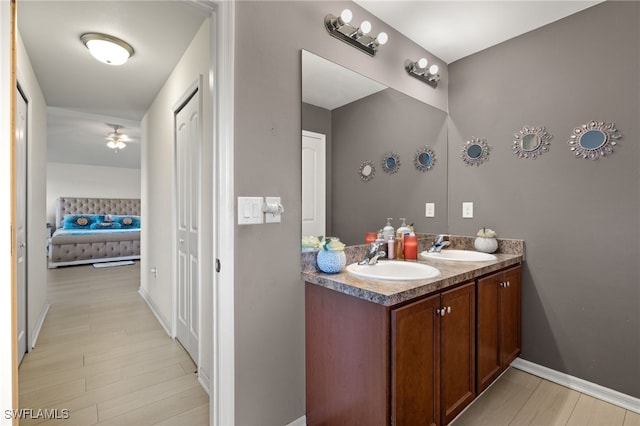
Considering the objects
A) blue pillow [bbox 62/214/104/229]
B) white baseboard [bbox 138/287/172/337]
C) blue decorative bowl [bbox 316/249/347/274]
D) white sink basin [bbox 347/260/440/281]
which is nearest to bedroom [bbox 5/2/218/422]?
white baseboard [bbox 138/287/172/337]

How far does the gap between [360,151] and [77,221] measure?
7360 mm

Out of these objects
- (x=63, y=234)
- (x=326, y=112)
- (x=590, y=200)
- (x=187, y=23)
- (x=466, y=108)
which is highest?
(x=187, y=23)

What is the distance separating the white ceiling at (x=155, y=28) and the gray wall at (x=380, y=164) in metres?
0.17

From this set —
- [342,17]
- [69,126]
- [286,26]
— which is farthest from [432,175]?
[69,126]

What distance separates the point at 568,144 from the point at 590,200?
1.23ft

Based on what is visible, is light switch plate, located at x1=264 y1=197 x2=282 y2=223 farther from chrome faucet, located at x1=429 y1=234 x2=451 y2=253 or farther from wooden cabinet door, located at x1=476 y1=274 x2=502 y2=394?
chrome faucet, located at x1=429 y1=234 x2=451 y2=253

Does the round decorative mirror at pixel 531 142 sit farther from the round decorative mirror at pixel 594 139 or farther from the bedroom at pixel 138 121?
the bedroom at pixel 138 121

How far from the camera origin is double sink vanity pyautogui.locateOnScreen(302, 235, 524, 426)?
1176mm

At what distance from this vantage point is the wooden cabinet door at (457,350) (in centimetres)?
140

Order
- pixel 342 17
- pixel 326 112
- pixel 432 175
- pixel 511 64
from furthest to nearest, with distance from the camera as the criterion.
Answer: pixel 432 175, pixel 511 64, pixel 326 112, pixel 342 17

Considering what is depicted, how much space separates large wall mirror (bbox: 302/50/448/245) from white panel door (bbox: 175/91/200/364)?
3.00 ft

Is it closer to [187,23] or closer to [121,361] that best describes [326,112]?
[187,23]

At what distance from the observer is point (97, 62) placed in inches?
99.5

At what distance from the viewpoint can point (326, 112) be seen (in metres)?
1.77
